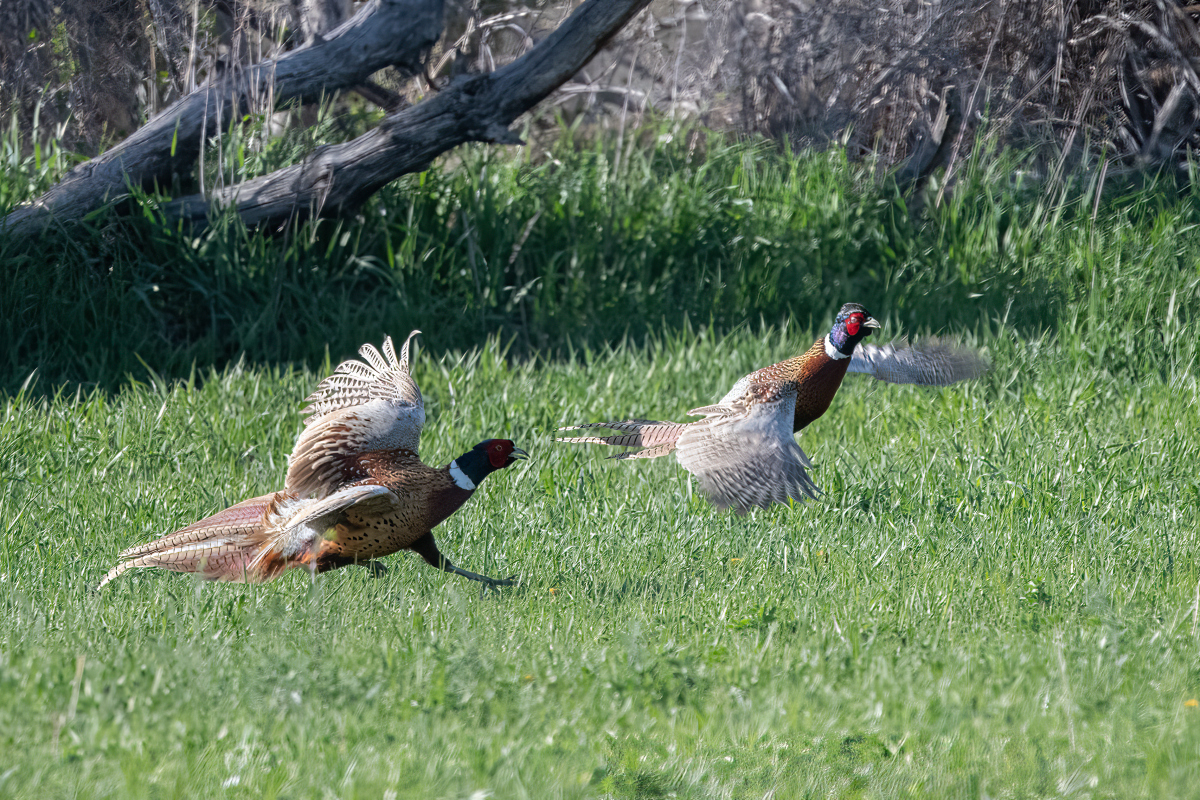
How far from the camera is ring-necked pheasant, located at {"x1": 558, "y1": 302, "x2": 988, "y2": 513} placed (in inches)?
160

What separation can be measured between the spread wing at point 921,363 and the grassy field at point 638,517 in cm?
44

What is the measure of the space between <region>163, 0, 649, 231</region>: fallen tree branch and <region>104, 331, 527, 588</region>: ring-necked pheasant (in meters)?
3.63

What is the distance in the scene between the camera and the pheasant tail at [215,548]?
4119 millimetres

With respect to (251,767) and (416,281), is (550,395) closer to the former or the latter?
(416,281)

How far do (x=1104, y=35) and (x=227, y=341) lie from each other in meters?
7.28

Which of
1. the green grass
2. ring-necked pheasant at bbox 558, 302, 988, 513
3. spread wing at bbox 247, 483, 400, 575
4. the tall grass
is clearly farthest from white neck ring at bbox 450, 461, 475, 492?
the tall grass

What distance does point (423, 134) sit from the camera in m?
7.77

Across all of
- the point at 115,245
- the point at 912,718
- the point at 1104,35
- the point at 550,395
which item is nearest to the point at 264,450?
the point at 550,395

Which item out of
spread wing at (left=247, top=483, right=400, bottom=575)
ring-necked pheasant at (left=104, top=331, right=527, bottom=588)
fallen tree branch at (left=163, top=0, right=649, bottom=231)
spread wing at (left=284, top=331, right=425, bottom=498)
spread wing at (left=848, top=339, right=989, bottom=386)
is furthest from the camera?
fallen tree branch at (left=163, top=0, right=649, bottom=231)

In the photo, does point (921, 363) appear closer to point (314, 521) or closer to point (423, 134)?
point (314, 521)

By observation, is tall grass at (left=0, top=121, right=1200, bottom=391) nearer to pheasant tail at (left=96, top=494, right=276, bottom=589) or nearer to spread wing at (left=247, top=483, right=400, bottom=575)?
pheasant tail at (left=96, top=494, right=276, bottom=589)

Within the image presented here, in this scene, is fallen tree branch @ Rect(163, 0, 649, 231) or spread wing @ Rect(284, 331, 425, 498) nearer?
spread wing @ Rect(284, 331, 425, 498)

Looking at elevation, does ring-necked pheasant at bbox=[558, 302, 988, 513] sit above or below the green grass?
above

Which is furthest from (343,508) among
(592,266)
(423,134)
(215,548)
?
(592,266)
